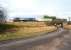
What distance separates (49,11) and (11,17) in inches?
25.1

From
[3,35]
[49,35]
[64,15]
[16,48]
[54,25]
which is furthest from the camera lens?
[49,35]

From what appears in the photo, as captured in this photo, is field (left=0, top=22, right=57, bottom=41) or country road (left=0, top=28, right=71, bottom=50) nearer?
country road (left=0, top=28, right=71, bottom=50)

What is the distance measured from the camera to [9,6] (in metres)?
3.03

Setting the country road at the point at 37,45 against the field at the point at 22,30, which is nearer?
the country road at the point at 37,45

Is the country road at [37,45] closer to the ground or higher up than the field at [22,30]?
closer to the ground

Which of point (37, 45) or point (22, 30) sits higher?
point (22, 30)

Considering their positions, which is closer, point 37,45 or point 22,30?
point 37,45

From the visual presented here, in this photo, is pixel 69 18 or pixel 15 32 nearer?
pixel 15 32

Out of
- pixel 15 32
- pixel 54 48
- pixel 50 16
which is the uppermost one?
pixel 50 16

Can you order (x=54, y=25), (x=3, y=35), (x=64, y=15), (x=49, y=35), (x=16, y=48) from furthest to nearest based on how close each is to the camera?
1. (x=49, y=35)
2. (x=54, y=25)
3. (x=64, y=15)
4. (x=3, y=35)
5. (x=16, y=48)

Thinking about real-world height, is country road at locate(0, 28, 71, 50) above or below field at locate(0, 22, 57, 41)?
below

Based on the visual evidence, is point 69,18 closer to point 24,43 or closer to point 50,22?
point 50,22

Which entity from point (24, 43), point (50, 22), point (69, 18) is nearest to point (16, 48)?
point (24, 43)

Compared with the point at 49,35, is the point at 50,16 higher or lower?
higher
